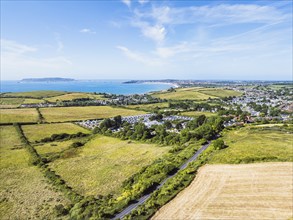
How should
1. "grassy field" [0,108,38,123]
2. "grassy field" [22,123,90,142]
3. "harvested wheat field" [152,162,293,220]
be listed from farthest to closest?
"grassy field" [0,108,38,123]
"grassy field" [22,123,90,142]
"harvested wheat field" [152,162,293,220]


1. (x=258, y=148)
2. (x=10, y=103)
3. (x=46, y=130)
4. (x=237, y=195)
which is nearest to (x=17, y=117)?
(x=46, y=130)

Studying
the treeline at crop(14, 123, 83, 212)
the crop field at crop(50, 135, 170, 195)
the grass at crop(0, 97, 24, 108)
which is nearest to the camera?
the treeline at crop(14, 123, 83, 212)

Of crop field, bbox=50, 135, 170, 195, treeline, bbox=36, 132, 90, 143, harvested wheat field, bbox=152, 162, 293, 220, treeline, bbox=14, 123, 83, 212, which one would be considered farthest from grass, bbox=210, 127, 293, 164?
treeline, bbox=36, 132, 90, 143

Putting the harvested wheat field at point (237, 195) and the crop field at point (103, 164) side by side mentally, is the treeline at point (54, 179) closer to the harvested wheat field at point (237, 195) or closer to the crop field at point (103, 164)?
the crop field at point (103, 164)

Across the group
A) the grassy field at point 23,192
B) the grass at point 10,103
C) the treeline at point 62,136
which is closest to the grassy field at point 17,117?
the treeline at point 62,136

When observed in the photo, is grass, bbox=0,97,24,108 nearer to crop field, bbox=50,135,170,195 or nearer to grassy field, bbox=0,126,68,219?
grassy field, bbox=0,126,68,219

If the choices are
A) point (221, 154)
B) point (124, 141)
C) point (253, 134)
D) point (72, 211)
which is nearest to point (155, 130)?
point (124, 141)
